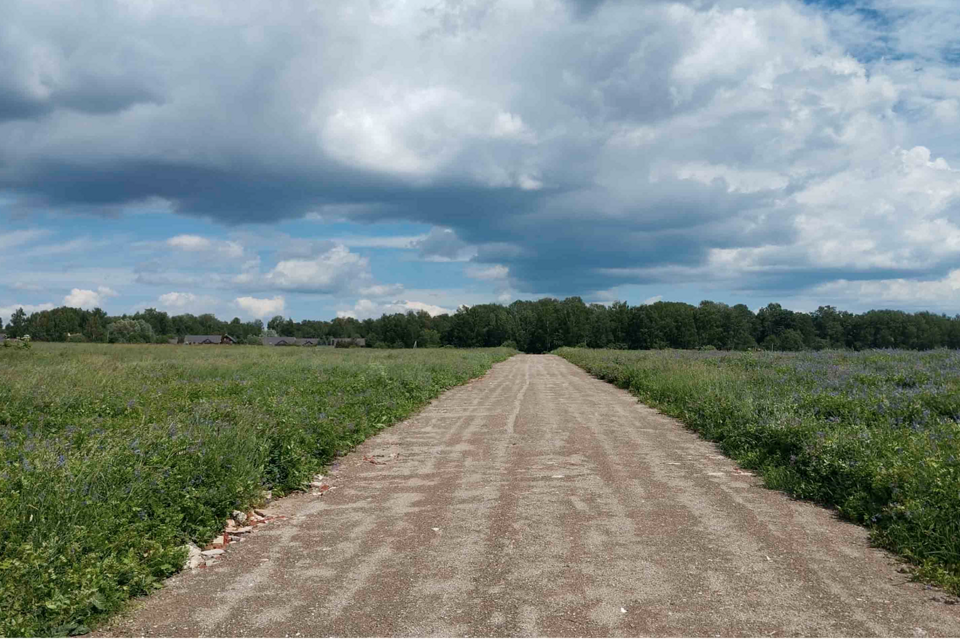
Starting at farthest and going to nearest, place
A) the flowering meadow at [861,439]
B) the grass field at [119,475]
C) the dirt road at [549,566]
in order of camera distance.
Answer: the flowering meadow at [861,439], the grass field at [119,475], the dirt road at [549,566]

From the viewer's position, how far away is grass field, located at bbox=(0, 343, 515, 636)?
472 centimetres

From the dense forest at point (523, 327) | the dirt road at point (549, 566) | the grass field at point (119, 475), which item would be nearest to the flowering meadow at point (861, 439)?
the dirt road at point (549, 566)

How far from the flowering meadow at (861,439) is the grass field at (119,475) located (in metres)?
6.82

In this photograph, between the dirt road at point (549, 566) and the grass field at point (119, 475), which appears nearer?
the dirt road at point (549, 566)

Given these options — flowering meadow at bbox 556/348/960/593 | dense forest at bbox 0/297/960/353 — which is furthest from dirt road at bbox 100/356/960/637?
dense forest at bbox 0/297/960/353

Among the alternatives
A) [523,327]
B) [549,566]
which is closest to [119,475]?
[549,566]

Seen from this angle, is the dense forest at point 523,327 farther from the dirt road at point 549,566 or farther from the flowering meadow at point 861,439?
the dirt road at point 549,566

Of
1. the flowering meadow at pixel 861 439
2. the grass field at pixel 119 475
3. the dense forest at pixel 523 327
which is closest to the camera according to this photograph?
the grass field at pixel 119 475

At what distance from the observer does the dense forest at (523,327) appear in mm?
106438

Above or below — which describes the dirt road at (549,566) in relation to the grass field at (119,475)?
below

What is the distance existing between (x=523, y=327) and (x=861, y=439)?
14240cm

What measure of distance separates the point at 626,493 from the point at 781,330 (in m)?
100

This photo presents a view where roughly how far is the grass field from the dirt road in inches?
17.3

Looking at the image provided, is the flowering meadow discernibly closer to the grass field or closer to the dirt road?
the dirt road
